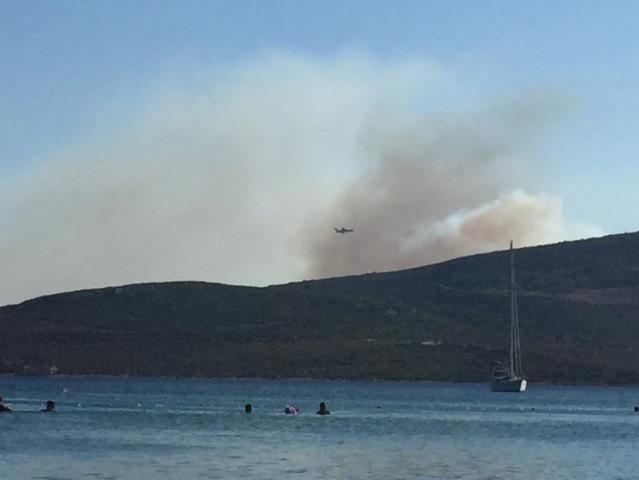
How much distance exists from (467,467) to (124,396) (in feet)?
300

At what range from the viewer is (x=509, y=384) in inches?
7633

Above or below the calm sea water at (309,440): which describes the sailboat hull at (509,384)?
above

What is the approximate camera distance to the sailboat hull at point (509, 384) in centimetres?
19300

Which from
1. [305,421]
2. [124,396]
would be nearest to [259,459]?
[305,421]

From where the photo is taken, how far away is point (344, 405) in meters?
146

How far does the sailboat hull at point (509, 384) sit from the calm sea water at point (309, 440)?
36.8 meters

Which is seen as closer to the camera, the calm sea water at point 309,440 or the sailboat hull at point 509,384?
the calm sea water at point 309,440

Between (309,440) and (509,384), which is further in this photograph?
(509,384)

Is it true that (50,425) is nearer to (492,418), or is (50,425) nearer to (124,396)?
(492,418)

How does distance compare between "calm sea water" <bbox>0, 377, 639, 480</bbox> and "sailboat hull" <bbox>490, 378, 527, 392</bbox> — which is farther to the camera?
"sailboat hull" <bbox>490, 378, 527, 392</bbox>

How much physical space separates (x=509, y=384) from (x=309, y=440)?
10797 cm

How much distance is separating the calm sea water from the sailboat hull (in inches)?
1450

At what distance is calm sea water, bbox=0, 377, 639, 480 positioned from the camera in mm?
68812

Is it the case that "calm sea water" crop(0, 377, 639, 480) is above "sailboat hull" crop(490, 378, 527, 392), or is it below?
below
